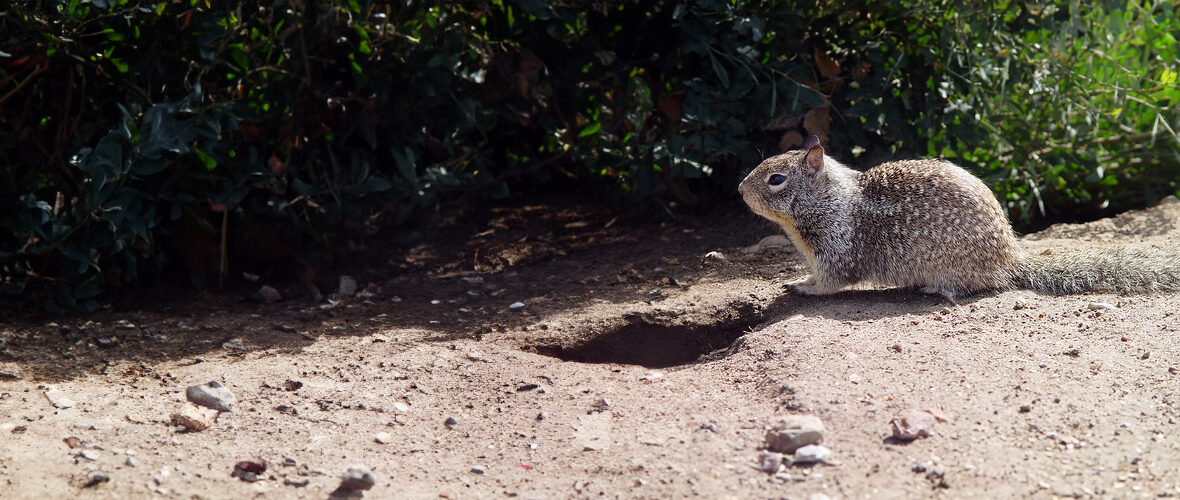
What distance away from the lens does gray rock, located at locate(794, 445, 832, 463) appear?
306 centimetres

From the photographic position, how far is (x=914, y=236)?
4.62m

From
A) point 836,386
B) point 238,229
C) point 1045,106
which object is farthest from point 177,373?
point 1045,106

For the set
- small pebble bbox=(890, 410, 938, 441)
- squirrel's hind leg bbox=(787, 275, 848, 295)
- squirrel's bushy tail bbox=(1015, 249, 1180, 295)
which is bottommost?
small pebble bbox=(890, 410, 938, 441)

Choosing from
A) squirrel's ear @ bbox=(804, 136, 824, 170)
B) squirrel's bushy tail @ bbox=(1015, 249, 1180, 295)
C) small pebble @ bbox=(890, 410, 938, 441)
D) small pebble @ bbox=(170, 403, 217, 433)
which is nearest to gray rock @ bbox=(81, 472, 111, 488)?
small pebble @ bbox=(170, 403, 217, 433)

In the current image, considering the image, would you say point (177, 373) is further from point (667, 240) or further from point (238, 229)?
point (667, 240)

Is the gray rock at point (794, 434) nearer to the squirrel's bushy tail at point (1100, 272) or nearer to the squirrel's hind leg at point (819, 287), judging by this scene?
the squirrel's hind leg at point (819, 287)

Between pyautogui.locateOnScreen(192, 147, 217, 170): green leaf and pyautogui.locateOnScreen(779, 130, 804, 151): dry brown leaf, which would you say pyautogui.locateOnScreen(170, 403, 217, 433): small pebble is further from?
pyautogui.locateOnScreen(779, 130, 804, 151): dry brown leaf

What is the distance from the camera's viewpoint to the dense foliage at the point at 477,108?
177 inches

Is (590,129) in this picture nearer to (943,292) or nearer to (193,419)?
(943,292)

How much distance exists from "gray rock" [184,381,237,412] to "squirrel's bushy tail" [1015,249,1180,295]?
139 inches

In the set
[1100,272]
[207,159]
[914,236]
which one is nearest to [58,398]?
[207,159]

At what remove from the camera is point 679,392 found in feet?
Result: 12.3

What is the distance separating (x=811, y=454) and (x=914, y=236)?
6.19ft

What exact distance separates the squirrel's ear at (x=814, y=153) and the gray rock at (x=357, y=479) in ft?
8.98
